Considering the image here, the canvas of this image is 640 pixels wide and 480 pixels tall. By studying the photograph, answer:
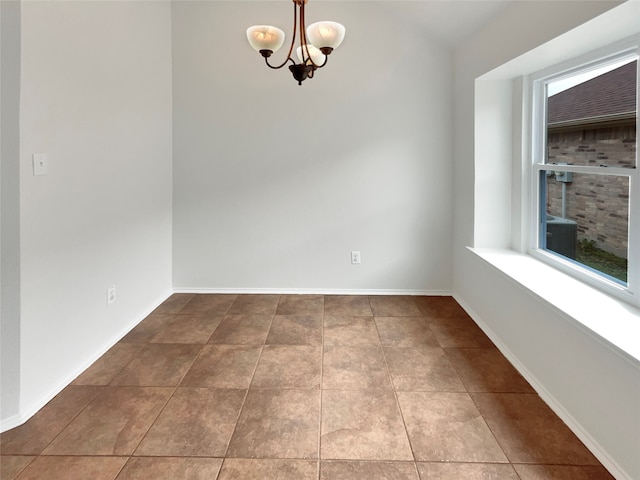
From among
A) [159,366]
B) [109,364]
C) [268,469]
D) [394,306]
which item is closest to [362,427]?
[268,469]

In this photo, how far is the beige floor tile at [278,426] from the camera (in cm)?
183

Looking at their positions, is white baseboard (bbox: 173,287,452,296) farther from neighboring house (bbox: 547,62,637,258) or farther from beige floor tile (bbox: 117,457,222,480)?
beige floor tile (bbox: 117,457,222,480)

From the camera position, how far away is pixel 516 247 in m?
3.21

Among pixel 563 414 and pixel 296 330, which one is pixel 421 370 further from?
pixel 296 330

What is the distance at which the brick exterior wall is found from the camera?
2.06 m

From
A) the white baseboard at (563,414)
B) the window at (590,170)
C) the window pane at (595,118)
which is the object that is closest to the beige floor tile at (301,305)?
the white baseboard at (563,414)

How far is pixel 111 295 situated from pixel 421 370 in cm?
216

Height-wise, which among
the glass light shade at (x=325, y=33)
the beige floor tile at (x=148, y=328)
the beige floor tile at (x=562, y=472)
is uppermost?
the glass light shade at (x=325, y=33)

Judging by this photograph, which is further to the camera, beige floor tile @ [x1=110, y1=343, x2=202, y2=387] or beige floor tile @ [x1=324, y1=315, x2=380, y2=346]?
beige floor tile @ [x1=324, y1=315, x2=380, y2=346]

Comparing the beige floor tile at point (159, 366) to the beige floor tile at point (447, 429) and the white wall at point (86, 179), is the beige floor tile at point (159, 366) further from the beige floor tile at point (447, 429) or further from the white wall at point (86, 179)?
the beige floor tile at point (447, 429)

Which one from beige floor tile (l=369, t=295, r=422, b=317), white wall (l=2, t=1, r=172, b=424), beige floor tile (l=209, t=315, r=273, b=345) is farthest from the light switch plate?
beige floor tile (l=369, t=295, r=422, b=317)

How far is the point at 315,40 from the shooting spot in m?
2.07

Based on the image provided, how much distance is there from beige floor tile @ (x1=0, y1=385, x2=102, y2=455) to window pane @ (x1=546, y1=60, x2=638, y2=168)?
119 inches

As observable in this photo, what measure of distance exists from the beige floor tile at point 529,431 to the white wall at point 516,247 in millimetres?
62
